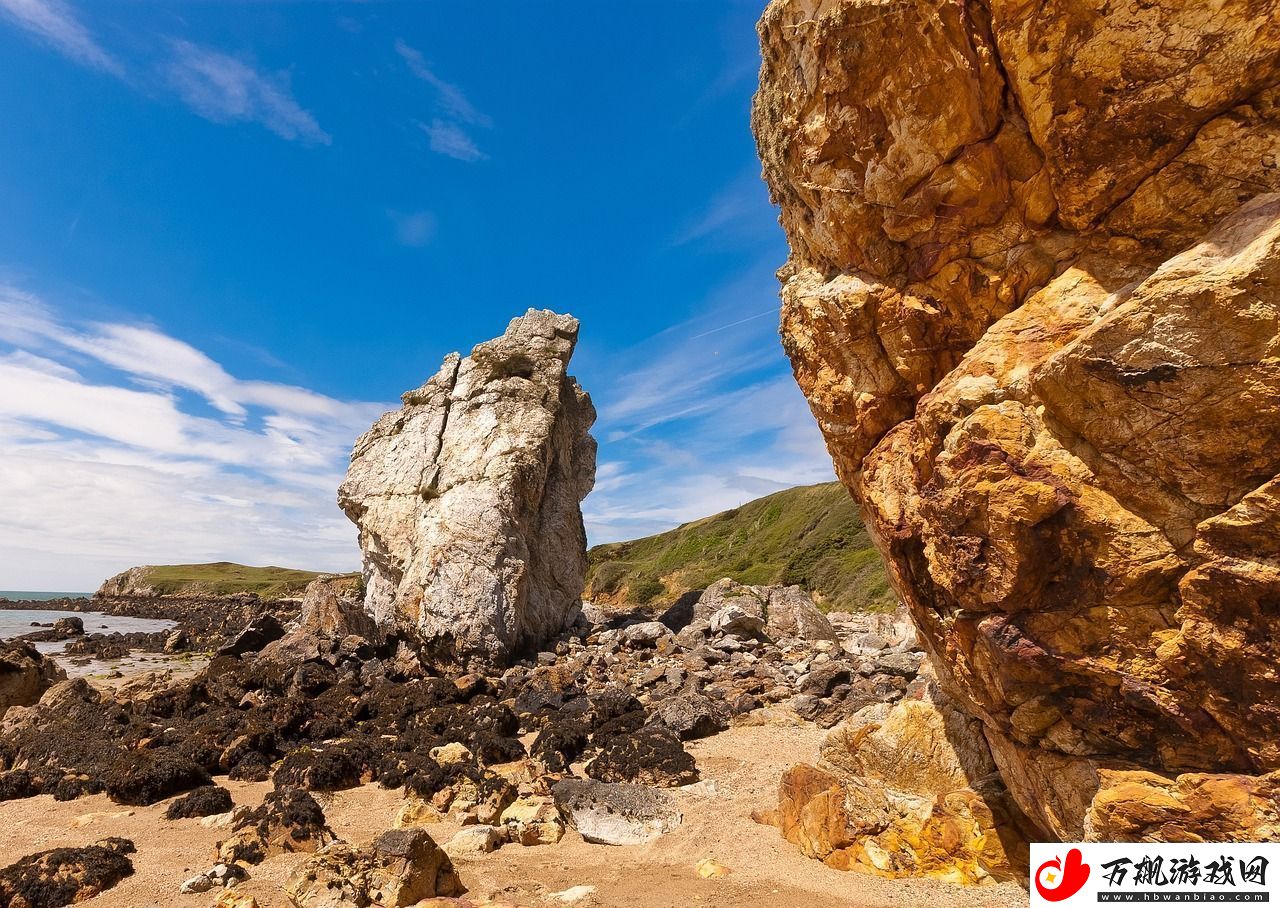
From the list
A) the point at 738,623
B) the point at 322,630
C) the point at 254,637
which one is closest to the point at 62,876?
the point at 322,630

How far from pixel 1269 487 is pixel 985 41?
15.1 ft

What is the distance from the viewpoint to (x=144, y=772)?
12172 millimetres

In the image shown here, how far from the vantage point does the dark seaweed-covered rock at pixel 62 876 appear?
7996 mm

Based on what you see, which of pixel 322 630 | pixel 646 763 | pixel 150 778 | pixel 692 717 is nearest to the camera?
pixel 150 778

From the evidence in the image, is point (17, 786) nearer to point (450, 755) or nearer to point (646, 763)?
point (450, 755)

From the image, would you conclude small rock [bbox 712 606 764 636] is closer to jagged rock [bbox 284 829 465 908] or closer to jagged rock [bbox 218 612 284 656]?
jagged rock [bbox 218 612 284 656]

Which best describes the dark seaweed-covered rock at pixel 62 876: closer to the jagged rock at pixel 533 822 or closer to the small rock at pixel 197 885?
the small rock at pixel 197 885

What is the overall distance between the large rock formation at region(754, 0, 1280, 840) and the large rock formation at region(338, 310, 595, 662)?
68.2 feet

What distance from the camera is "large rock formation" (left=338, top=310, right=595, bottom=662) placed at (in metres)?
25.7

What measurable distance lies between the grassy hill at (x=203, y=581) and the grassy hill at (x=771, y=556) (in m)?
46.4

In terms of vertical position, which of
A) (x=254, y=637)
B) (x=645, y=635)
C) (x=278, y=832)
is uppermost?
(x=645, y=635)

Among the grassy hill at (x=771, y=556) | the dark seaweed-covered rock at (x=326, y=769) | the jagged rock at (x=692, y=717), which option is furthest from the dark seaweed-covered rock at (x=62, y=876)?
the grassy hill at (x=771, y=556)

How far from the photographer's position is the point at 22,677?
63.5ft

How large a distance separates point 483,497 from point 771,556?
45700mm
